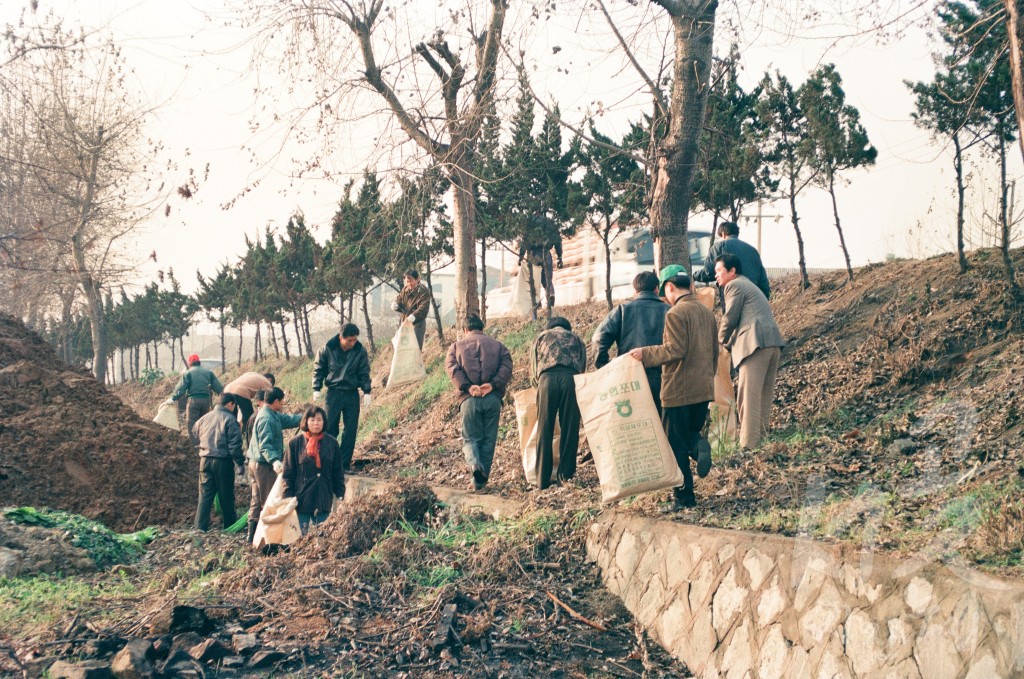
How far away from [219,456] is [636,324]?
5.28m

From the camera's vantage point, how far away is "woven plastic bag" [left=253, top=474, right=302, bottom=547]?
7820mm

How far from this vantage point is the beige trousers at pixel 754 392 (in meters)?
7.61

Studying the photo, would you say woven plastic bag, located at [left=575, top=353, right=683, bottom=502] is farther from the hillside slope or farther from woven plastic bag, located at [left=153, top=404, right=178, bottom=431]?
woven plastic bag, located at [left=153, top=404, right=178, bottom=431]

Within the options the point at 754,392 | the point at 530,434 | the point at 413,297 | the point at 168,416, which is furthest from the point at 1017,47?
the point at 168,416

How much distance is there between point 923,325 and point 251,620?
25.5 ft

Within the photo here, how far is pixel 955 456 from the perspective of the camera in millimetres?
6488

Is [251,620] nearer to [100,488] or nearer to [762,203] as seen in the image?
[100,488]

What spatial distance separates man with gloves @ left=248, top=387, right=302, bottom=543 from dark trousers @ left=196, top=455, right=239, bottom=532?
0.98 meters

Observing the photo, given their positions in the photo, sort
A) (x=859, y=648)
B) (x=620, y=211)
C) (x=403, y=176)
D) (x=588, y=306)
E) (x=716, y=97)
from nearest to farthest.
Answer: (x=859, y=648) < (x=403, y=176) < (x=716, y=97) < (x=620, y=211) < (x=588, y=306)

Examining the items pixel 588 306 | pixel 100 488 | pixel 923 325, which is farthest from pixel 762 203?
pixel 100 488

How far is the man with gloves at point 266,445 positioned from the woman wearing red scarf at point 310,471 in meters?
0.96

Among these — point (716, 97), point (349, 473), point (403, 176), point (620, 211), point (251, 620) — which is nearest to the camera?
point (251, 620)

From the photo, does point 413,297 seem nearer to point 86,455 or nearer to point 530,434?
point 86,455

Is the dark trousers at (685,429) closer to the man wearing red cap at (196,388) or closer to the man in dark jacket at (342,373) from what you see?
the man in dark jacket at (342,373)
